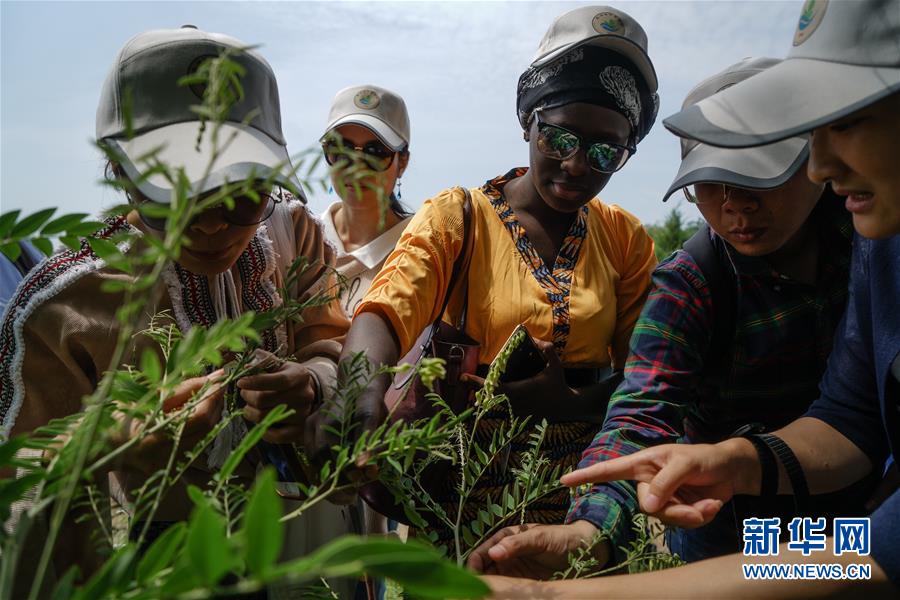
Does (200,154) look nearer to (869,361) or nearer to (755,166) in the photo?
(755,166)

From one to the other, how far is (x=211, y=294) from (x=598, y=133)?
1.15 metres

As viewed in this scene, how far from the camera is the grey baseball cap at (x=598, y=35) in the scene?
1.85 m

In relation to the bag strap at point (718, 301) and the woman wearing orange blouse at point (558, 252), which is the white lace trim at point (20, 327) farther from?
the bag strap at point (718, 301)

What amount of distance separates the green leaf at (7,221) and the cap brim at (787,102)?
1105 mm

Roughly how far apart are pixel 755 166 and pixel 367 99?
2.13 m

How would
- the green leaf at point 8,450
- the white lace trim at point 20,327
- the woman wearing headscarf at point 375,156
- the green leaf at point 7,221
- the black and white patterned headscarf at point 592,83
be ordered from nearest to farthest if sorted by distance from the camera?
1. the green leaf at point 8,450
2. the green leaf at point 7,221
3. the white lace trim at point 20,327
4. the black and white patterned headscarf at point 592,83
5. the woman wearing headscarf at point 375,156

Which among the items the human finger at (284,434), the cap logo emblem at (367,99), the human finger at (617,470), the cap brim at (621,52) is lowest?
the human finger at (617,470)

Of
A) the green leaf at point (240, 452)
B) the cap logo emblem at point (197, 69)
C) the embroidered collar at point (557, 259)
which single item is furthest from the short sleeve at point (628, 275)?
the green leaf at point (240, 452)

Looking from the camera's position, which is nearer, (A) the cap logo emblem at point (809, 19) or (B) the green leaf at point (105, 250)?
(B) the green leaf at point (105, 250)

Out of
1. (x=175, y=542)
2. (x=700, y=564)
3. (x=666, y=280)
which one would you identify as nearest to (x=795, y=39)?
(x=666, y=280)

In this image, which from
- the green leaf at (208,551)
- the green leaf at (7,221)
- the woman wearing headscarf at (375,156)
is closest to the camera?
the green leaf at (208,551)

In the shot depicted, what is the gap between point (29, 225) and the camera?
2.04 feet

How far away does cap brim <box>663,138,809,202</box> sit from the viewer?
1507 millimetres

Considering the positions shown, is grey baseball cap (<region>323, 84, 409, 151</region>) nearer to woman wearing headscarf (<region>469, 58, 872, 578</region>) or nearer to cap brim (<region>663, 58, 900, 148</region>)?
woman wearing headscarf (<region>469, 58, 872, 578</region>)
